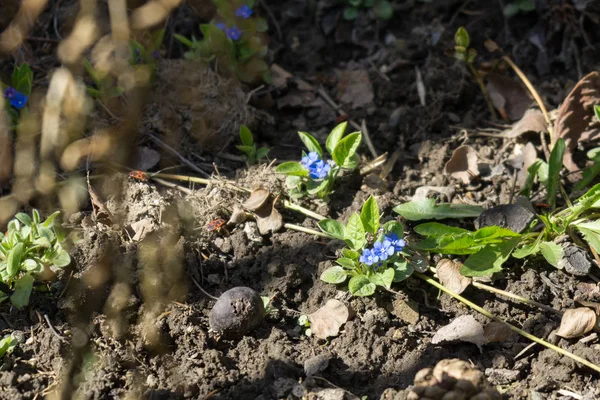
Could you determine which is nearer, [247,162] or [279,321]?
[279,321]

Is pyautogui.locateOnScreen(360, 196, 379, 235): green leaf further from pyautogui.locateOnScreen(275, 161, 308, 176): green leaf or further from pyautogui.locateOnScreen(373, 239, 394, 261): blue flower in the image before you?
pyautogui.locateOnScreen(275, 161, 308, 176): green leaf

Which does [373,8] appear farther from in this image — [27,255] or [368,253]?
[27,255]

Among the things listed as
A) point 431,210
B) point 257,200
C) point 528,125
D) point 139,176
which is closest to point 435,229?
point 431,210

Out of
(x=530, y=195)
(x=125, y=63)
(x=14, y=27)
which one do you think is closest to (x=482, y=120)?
(x=530, y=195)

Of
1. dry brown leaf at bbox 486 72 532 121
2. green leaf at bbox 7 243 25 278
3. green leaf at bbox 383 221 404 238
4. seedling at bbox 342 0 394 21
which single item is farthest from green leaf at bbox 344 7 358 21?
green leaf at bbox 7 243 25 278

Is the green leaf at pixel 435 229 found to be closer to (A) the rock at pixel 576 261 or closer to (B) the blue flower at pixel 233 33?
(A) the rock at pixel 576 261

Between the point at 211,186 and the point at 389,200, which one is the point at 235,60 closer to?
the point at 211,186

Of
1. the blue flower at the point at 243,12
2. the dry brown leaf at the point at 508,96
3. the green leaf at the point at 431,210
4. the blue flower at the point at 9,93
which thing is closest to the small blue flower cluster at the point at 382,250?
the green leaf at the point at 431,210
